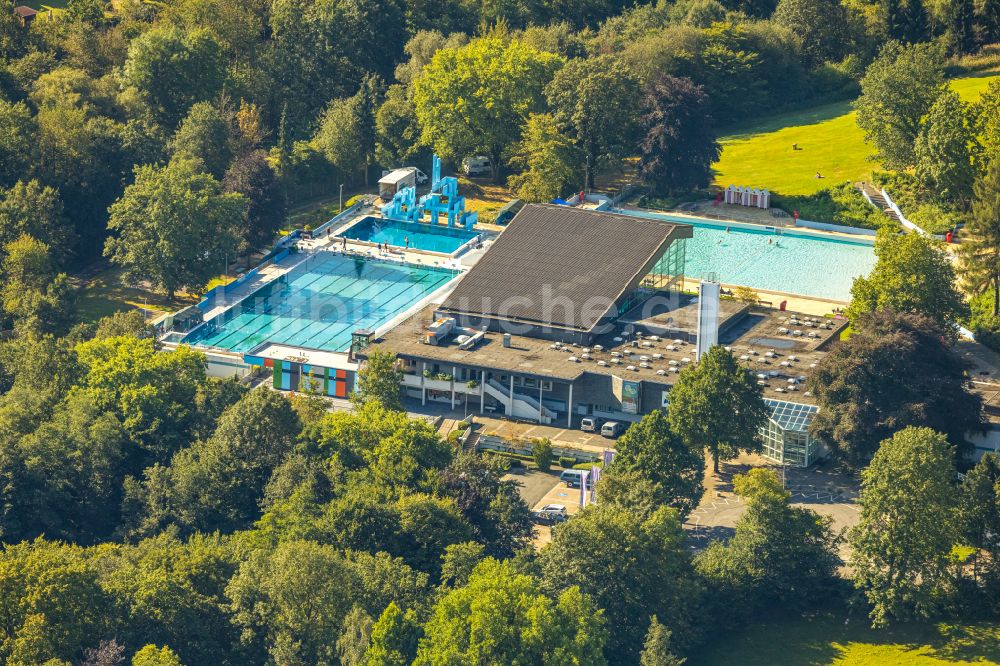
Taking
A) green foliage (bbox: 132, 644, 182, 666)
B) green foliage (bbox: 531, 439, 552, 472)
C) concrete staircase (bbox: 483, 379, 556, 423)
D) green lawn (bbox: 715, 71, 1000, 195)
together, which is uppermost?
green lawn (bbox: 715, 71, 1000, 195)

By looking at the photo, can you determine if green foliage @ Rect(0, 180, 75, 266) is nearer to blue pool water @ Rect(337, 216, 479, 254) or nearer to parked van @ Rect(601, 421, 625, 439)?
blue pool water @ Rect(337, 216, 479, 254)

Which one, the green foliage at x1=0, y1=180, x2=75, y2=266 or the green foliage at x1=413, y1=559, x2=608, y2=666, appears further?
the green foliage at x1=0, y1=180, x2=75, y2=266

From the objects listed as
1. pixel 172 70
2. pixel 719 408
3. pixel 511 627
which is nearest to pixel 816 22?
pixel 172 70

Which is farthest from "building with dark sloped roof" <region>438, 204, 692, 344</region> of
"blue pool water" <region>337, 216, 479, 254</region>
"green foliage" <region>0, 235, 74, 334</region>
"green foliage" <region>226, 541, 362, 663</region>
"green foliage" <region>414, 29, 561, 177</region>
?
"green foliage" <region>226, 541, 362, 663</region>

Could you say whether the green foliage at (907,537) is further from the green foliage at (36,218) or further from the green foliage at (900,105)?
the green foliage at (36,218)

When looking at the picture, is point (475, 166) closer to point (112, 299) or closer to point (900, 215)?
point (112, 299)

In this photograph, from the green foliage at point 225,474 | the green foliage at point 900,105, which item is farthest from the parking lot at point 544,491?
the green foliage at point 900,105
